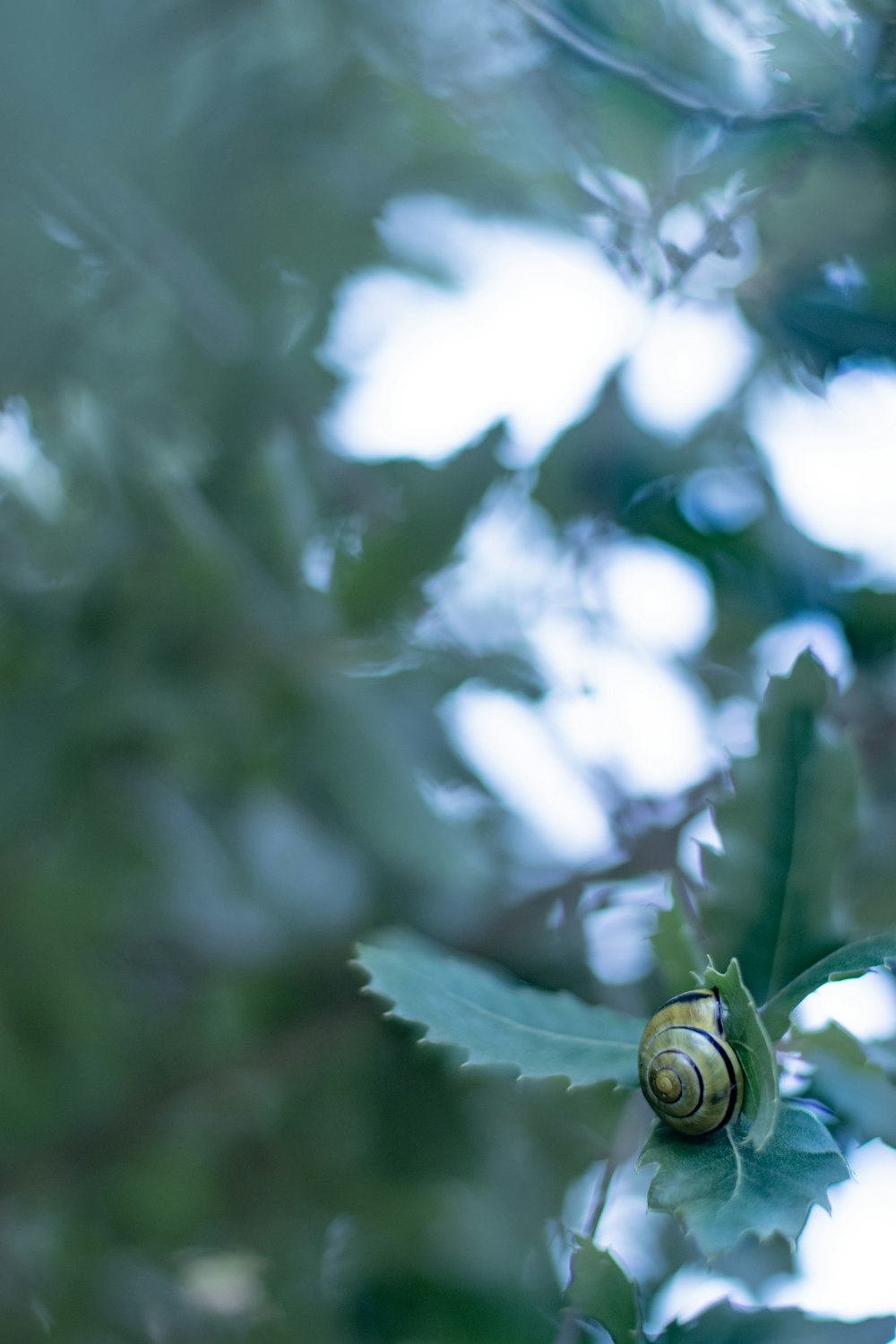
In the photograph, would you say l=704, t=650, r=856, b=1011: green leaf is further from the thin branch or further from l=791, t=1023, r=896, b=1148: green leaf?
the thin branch

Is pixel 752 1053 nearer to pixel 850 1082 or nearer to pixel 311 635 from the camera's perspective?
pixel 850 1082

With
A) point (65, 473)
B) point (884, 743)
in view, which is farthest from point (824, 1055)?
point (65, 473)

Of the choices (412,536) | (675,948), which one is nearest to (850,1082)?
(675,948)

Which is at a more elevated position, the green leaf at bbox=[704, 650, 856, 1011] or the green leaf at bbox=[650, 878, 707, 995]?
the green leaf at bbox=[704, 650, 856, 1011]

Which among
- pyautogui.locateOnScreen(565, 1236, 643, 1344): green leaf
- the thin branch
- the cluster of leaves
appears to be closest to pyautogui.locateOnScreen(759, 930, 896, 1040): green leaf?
the cluster of leaves

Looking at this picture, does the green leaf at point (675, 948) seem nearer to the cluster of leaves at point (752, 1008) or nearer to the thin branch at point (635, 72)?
the cluster of leaves at point (752, 1008)

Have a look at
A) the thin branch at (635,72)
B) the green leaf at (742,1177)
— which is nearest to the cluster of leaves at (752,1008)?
the green leaf at (742,1177)

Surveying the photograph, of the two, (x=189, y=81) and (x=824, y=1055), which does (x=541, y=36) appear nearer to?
(x=189, y=81)
